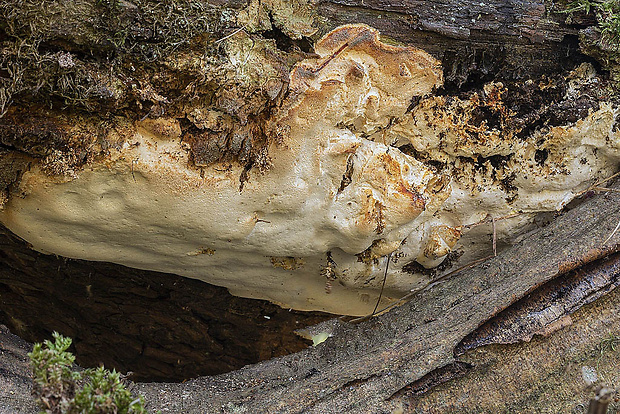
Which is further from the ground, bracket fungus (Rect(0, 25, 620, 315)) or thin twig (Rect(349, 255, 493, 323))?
bracket fungus (Rect(0, 25, 620, 315))

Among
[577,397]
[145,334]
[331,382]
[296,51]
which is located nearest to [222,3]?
[296,51]

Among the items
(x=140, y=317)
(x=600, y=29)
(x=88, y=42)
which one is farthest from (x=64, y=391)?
(x=600, y=29)

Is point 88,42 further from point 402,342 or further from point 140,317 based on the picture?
point 140,317

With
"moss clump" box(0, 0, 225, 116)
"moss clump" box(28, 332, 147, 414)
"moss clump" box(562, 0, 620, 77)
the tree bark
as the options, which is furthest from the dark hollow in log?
"moss clump" box(562, 0, 620, 77)

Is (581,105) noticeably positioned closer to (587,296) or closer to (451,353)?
(587,296)

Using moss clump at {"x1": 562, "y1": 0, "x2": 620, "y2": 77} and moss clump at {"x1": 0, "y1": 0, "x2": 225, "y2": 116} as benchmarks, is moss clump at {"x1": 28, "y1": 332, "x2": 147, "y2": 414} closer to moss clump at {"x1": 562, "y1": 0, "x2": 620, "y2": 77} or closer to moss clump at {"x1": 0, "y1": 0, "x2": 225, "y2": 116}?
moss clump at {"x1": 0, "y1": 0, "x2": 225, "y2": 116}

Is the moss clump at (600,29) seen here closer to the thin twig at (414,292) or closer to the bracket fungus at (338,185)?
the bracket fungus at (338,185)
